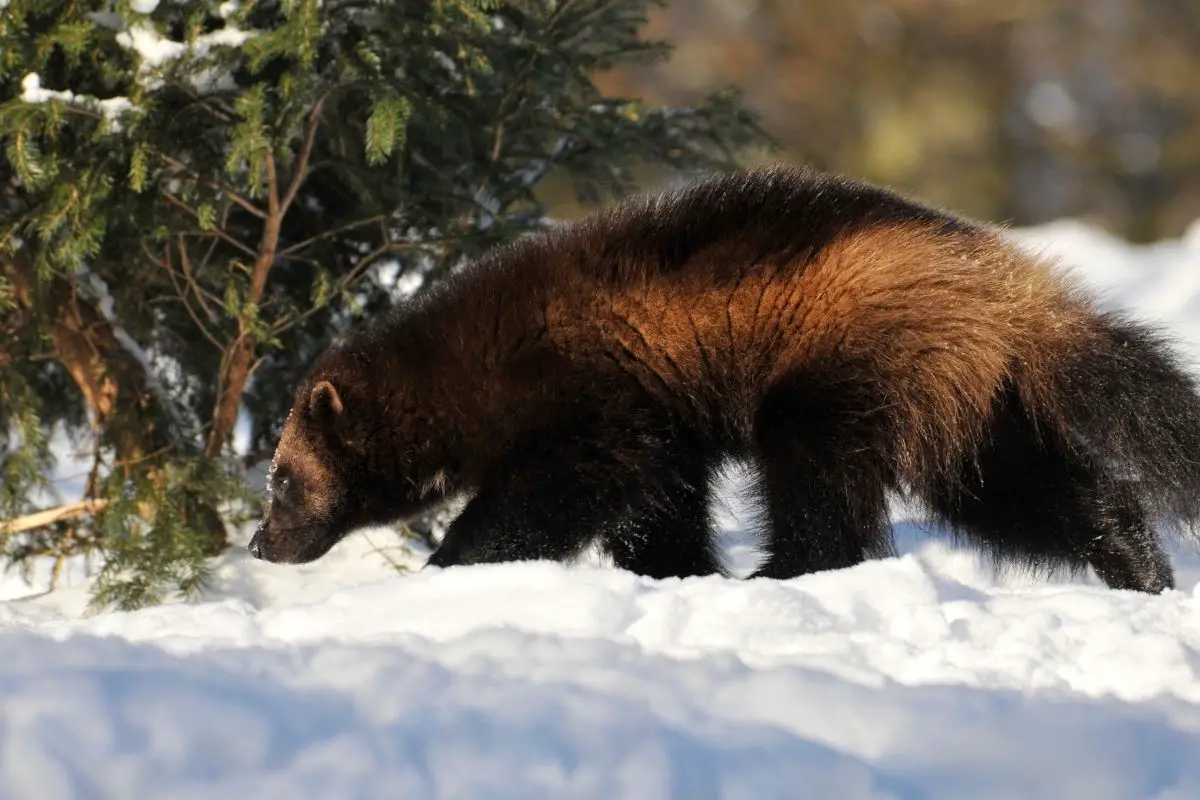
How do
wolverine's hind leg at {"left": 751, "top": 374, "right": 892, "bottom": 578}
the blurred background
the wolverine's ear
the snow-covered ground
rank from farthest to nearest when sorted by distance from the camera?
the blurred background → the wolverine's ear → wolverine's hind leg at {"left": 751, "top": 374, "right": 892, "bottom": 578} → the snow-covered ground

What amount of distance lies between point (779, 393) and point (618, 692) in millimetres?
1736

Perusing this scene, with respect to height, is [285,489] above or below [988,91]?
below

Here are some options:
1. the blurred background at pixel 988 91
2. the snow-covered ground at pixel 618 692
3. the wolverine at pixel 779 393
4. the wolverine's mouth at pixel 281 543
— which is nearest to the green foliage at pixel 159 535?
the wolverine's mouth at pixel 281 543

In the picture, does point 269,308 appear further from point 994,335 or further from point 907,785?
point 907,785

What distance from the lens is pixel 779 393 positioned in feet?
14.1

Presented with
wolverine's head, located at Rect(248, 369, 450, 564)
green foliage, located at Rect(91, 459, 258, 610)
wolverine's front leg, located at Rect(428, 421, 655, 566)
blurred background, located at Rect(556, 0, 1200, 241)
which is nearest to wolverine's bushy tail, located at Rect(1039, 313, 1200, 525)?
wolverine's front leg, located at Rect(428, 421, 655, 566)

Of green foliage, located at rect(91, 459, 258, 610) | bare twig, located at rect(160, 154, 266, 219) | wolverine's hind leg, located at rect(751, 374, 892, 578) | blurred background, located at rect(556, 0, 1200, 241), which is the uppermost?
blurred background, located at rect(556, 0, 1200, 241)

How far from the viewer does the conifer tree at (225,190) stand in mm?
4855

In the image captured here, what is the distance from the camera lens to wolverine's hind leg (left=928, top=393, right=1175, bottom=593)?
448 cm

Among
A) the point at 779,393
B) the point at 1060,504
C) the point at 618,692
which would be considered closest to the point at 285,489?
the point at 779,393

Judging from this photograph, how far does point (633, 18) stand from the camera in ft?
18.6

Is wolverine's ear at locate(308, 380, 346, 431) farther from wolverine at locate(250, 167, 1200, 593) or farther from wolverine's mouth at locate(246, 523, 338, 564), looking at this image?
wolverine's mouth at locate(246, 523, 338, 564)

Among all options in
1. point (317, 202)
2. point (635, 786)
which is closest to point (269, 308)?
point (317, 202)

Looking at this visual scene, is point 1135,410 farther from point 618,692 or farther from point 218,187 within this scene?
point 218,187
